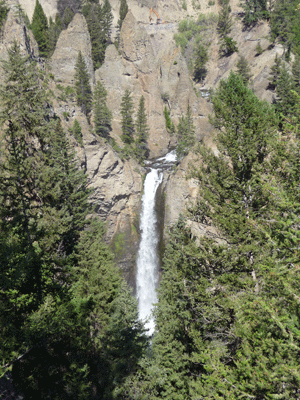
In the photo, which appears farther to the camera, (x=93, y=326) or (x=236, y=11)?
(x=236, y=11)

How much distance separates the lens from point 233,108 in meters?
12.1

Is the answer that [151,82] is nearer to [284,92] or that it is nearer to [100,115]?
[100,115]

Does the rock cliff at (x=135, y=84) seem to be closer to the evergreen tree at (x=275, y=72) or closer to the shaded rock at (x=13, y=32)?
the shaded rock at (x=13, y=32)

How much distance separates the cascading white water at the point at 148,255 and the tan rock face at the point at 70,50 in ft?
87.8

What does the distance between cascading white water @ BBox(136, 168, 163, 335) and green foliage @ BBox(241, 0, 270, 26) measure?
2369 inches

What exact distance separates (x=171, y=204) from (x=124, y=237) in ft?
27.4

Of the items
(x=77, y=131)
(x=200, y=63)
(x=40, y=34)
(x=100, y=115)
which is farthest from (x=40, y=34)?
(x=200, y=63)

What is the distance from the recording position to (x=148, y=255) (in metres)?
36.6

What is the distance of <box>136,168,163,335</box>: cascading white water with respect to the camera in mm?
33375

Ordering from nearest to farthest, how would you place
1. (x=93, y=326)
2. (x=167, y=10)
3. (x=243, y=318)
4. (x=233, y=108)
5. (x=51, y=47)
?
(x=243, y=318) < (x=233, y=108) < (x=93, y=326) < (x=51, y=47) < (x=167, y=10)

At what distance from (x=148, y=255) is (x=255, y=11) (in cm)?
7601

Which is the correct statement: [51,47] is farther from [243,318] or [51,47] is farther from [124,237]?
[243,318]

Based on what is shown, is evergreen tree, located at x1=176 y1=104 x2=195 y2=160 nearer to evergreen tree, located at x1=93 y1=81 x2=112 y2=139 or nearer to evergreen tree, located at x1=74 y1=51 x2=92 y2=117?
evergreen tree, located at x1=93 y1=81 x2=112 y2=139

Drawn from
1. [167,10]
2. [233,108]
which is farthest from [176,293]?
[167,10]
